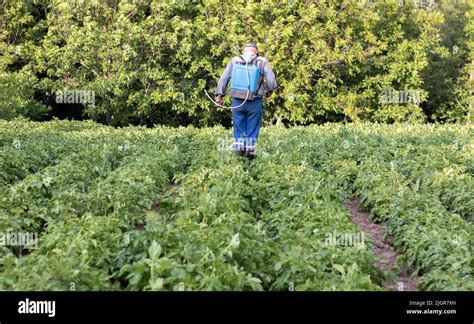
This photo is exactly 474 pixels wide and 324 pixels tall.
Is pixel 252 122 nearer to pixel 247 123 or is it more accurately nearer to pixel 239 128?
pixel 247 123

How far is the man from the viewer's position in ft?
38.9

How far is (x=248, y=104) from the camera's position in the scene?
1205 centimetres

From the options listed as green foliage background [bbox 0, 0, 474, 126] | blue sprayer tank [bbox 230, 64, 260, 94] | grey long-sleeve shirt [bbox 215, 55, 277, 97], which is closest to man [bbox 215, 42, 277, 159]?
grey long-sleeve shirt [bbox 215, 55, 277, 97]

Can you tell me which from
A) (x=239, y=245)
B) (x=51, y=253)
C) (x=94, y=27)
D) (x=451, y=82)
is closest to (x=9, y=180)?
(x=51, y=253)

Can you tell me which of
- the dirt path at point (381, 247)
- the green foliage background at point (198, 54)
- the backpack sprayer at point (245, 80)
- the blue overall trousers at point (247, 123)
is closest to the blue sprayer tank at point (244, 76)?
the backpack sprayer at point (245, 80)

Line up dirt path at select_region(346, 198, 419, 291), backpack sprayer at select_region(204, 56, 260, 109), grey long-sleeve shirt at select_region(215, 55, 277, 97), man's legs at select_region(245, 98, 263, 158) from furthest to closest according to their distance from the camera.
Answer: man's legs at select_region(245, 98, 263, 158) → grey long-sleeve shirt at select_region(215, 55, 277, 97) → backpack sprayer at select_region(204, 56, 260, 109) → dirt path at select_region(346, 198, 419, 291)

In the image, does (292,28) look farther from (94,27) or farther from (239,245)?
(239,245)

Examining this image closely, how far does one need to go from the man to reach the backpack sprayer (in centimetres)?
9

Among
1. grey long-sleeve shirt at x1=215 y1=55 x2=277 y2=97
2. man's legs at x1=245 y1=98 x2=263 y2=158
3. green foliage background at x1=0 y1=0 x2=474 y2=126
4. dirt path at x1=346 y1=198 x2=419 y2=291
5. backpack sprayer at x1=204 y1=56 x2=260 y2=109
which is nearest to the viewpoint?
dirt path at x1=346 y1=198 x2=419 y2=291

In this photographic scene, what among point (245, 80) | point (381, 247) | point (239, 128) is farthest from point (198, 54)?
point (381, 247)

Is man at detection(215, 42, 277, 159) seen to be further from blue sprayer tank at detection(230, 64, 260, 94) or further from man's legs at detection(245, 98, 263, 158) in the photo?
blue sprayer tank at detection(230, 64, 260, 94)

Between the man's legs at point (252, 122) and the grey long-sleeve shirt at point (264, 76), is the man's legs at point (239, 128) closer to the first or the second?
the man's legs at point (252, 122)

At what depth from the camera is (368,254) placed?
6109mm

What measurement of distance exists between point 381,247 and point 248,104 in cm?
469
